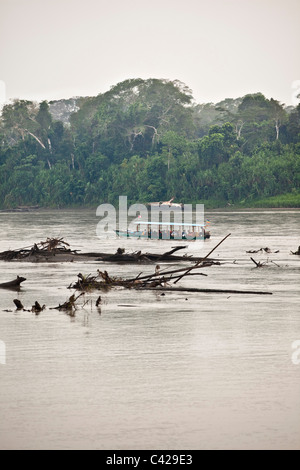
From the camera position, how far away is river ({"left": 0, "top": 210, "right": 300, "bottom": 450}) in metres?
11.0

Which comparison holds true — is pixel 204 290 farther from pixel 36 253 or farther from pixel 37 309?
pixel 36 253

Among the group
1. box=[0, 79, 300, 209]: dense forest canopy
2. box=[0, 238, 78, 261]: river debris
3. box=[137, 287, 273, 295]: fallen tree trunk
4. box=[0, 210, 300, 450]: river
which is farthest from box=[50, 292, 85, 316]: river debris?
box=[0, 79, 300, 209]: dense forest canopy

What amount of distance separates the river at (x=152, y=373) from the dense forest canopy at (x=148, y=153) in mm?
81196

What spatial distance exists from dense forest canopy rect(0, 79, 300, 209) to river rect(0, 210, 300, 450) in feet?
266

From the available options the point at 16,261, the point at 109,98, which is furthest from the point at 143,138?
the point at 16,261

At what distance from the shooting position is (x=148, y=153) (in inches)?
4660

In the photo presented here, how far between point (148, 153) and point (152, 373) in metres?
106

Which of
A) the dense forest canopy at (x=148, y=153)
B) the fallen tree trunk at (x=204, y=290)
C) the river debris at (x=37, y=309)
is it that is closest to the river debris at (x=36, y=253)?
the fallen tree trunk at (x=204, y=290)

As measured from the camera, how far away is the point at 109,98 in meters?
127

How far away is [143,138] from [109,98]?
11962 millimetres

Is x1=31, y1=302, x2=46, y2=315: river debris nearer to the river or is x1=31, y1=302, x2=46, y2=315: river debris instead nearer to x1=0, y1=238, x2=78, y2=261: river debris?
the river

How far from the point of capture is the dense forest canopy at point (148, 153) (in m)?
105

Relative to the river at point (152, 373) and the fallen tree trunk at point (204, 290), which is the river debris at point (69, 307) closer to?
the river at point (152, 373)

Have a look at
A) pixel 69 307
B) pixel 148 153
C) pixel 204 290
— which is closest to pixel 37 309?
pixel 69 307
